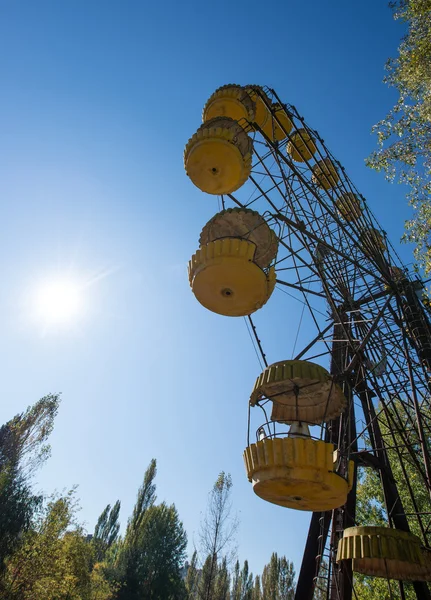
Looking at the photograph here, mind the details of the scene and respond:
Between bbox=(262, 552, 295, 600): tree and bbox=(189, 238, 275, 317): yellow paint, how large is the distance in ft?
125

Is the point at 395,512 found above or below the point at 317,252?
below

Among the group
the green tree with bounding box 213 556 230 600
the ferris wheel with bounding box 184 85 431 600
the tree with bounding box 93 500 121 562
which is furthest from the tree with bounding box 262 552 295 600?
the ferris wheel with bounding box 184 85 431 600

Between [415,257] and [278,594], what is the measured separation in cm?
3815

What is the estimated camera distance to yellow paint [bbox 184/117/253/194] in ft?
22.3

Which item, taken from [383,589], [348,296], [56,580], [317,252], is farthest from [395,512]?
[56,580]

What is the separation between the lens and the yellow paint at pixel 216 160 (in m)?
6.79

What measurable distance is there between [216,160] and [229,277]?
8.55ft

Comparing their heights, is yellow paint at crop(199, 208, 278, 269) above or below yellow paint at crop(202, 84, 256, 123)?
below

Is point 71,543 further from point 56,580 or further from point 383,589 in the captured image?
point 383,589

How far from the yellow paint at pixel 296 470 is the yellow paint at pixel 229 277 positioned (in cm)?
237

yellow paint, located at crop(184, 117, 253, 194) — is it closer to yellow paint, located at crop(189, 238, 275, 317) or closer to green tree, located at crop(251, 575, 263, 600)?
yellow paint, located at crop(189, 238, 275, 317)

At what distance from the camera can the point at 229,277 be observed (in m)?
5.57

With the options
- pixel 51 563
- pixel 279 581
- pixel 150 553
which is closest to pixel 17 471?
pixel 51 563

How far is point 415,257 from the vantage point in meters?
9.33
